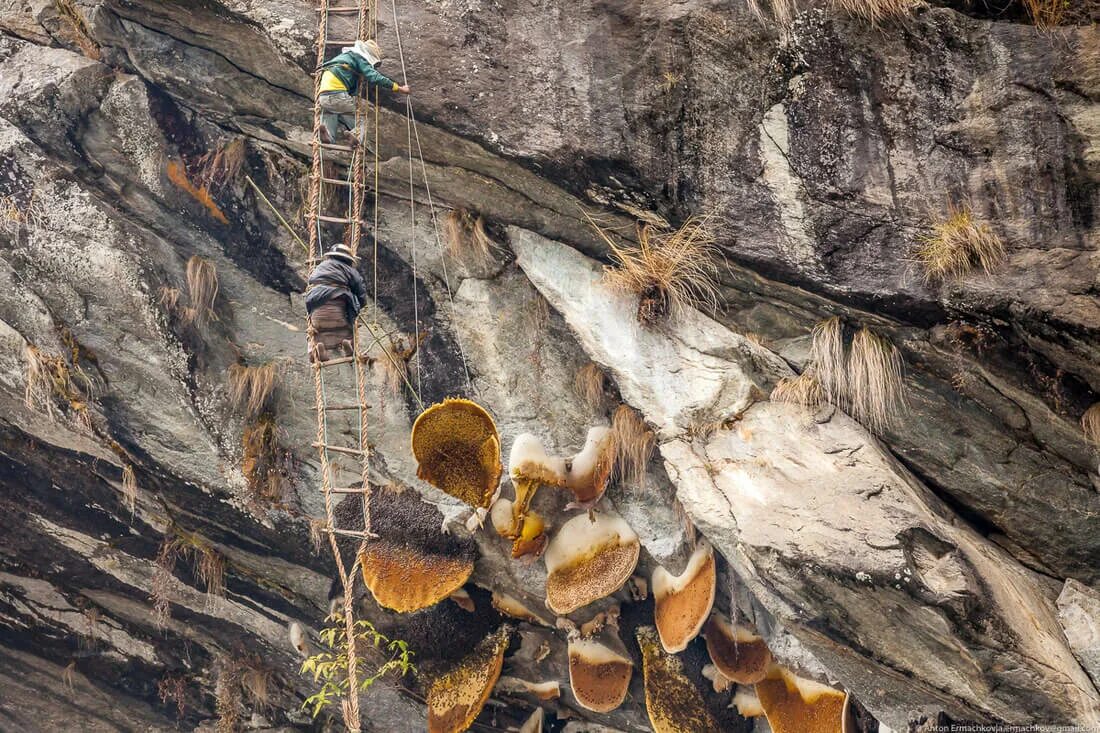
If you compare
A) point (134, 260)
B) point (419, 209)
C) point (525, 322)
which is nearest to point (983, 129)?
point (525, 322)

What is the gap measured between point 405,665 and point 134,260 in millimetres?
3805

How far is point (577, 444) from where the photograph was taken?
21.8 ft

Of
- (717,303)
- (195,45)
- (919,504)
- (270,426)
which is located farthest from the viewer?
(270,426)

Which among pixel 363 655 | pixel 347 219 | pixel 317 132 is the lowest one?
pixel 363 655

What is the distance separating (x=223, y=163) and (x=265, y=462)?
7.82 feet

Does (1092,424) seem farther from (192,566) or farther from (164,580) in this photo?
(164,580)

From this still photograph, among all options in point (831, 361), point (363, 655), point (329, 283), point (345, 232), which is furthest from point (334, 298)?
point (363, 655)

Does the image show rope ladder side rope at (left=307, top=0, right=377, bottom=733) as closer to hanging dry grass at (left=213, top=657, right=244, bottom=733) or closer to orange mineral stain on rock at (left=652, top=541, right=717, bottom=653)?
orange mineral stain on rock at (left=652, top=541, right=717, bottom=653)

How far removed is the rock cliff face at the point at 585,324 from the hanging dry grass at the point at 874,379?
8 cm

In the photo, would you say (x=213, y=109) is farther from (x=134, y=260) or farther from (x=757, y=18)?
(x=757, y=18)

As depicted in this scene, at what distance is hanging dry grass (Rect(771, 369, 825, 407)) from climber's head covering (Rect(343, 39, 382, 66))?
11.0 feet

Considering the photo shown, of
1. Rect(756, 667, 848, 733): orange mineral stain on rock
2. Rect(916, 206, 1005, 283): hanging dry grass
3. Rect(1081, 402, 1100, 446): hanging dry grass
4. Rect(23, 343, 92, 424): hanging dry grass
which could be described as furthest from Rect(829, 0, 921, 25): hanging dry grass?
Rect(23, 343, 92, 424): hanging dry grass

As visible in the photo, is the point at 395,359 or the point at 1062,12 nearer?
the point at 1062,12

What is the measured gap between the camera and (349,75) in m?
5.65
